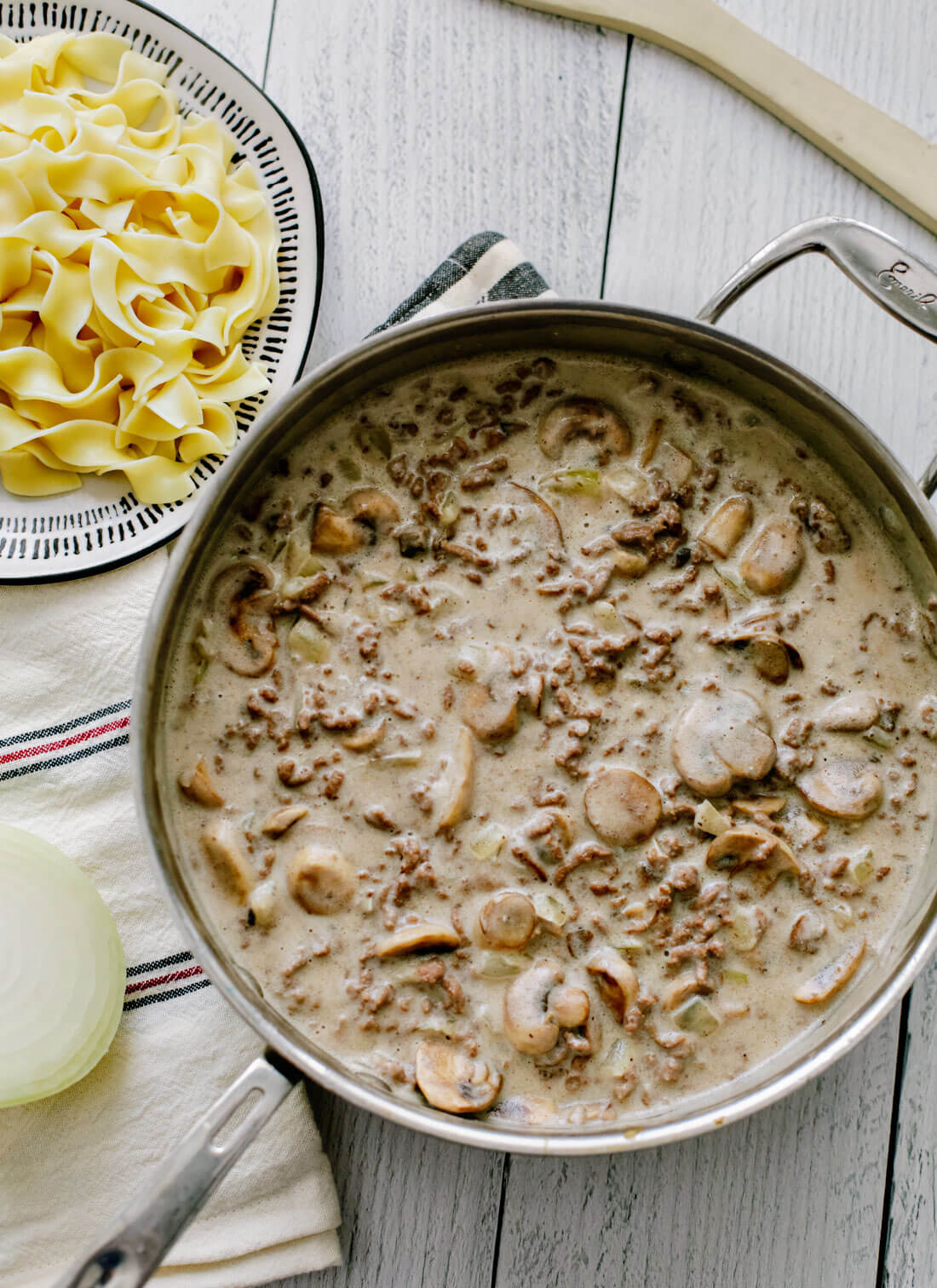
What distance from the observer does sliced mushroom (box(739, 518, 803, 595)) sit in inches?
72.4

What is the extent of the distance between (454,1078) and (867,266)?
1449 mm

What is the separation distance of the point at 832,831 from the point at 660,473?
26.1 inches

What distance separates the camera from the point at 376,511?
73.4 inches

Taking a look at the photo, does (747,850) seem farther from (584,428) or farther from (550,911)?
(584,428)

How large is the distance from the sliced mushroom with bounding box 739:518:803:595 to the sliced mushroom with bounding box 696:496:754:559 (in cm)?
3

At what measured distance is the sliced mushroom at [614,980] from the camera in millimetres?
1715

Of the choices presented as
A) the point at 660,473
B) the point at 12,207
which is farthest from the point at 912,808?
the point at 12,207

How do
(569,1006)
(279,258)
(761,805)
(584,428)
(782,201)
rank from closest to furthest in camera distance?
(569,1006), (761,805), (584,428), (279,258), (782,201)

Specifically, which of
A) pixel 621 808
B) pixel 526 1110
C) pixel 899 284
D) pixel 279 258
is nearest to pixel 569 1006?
pixel 526 1110

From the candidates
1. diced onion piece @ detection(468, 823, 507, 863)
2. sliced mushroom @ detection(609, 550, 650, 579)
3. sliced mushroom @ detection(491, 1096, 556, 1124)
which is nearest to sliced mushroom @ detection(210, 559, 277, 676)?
diced onion piece @ detection(468, 823, 507, 863)

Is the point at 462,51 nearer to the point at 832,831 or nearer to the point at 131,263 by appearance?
the point at 131,263

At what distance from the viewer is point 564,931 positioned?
69.0 inches

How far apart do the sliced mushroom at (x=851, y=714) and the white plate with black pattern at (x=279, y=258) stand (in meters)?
1.11

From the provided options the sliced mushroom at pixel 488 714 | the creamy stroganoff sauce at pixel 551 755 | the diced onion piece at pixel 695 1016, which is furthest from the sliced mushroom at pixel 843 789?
the sliced mushroom at pixel 488 714
